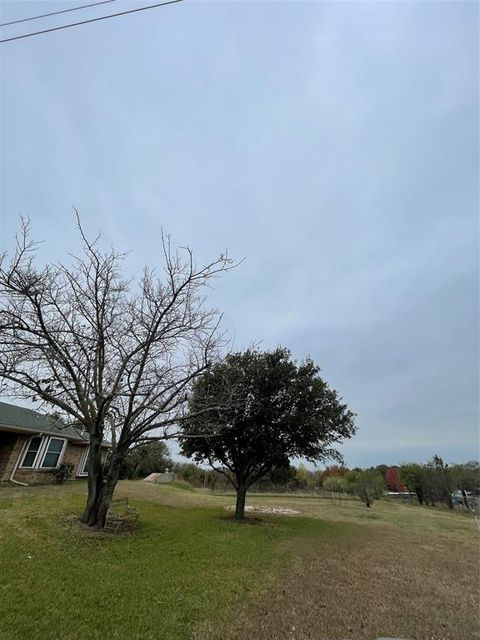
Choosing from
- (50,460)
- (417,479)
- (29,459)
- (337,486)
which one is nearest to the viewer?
(29,459)

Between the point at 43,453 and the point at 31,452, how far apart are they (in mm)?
562

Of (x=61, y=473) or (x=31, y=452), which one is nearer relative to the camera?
(x=31, y=452)

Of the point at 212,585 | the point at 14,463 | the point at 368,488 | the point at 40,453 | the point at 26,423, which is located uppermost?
the point at 26,423

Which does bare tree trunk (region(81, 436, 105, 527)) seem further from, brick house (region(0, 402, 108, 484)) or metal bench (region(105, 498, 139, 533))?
brick house (region(0, 402, 108, 484))

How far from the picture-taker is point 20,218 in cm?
898

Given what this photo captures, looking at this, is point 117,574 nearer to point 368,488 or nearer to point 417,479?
point 368,488

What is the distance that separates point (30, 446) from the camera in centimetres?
1683

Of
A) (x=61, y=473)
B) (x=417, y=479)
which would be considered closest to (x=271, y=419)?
(x=61, y=473)

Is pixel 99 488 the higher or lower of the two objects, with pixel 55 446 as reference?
lower

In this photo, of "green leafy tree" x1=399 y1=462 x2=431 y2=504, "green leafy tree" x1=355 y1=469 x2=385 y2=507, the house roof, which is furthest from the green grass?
"green leafy tree" x1=399 y1=462 x2=431 y2=504

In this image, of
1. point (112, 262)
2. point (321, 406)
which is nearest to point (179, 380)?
point (112, 262)

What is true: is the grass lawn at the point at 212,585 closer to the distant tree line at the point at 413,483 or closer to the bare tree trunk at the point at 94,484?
the bare tree trunk at the point at 94,484

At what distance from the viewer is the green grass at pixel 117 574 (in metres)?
4.30

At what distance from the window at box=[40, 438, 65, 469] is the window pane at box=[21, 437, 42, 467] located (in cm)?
49
